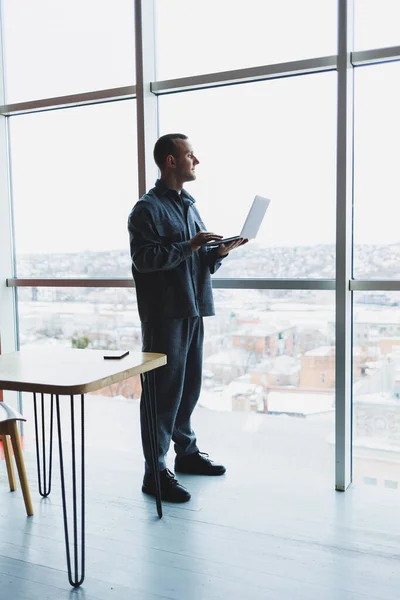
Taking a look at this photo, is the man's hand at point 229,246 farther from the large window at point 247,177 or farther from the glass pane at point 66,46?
the glass pane at point 66,46

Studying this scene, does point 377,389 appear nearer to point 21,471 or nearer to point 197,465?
point 197,465

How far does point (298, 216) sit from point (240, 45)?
0.95 meters

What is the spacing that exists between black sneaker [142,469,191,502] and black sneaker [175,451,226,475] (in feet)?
0.80

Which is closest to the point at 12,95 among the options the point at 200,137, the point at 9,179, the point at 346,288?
the point at 9,179

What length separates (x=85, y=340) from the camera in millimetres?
3582

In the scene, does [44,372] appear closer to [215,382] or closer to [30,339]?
[215,382]

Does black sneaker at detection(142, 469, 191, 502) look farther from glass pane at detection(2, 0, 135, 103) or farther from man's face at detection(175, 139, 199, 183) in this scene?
glass pane at detection(2, 0, 135, 103)

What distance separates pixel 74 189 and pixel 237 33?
50.9 inches

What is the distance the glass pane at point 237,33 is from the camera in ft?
9.53

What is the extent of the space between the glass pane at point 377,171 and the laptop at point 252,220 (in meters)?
0.51

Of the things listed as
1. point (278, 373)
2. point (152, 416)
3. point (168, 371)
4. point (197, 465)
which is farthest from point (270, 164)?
point (197, 465)

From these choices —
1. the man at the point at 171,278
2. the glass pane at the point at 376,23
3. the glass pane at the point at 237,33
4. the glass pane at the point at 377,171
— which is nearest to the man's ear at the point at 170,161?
the man at the point at 171,278

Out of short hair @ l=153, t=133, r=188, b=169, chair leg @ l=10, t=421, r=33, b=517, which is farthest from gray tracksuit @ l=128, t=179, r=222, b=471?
chair leg @ l=10, t=421, r=33, b=517

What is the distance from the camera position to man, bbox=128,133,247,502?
107 inches
